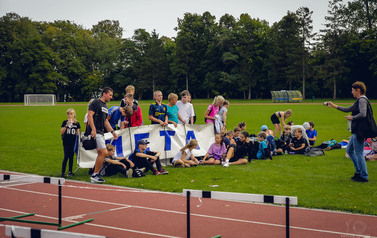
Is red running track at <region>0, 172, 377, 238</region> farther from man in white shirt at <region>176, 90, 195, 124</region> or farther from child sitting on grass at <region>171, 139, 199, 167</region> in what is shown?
man in white shirt at <region>176, 90, 195, 124</region>

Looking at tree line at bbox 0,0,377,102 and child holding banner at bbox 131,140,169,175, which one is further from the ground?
tree line at bbox 0,0,377,102

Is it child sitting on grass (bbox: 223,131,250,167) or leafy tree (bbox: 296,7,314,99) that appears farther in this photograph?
leafy tree (bbox: 296,7,314,99)

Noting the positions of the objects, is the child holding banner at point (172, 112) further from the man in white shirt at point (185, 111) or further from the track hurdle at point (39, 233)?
the track hurdle at point (39, 233)

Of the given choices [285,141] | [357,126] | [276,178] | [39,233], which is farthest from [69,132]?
[285,141]

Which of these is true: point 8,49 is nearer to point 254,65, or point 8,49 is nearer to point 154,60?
point 154,60

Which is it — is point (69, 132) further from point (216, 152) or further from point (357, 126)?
point (357, 126)

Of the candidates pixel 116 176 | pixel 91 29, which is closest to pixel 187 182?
pixel 116 176

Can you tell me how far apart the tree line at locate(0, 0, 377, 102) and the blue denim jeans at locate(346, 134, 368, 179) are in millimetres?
60587

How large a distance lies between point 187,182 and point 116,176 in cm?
207

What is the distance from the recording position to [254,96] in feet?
271

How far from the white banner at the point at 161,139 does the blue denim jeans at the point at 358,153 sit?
4847 millimetres

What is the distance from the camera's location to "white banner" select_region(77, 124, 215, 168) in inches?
404

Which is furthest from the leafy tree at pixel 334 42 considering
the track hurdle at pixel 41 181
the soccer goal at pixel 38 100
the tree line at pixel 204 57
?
the track hurdle at pixel 41 181

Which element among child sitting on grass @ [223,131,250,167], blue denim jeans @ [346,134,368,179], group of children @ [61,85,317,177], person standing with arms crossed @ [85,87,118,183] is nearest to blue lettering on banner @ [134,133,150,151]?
group of children @ [61,85,317,177]
